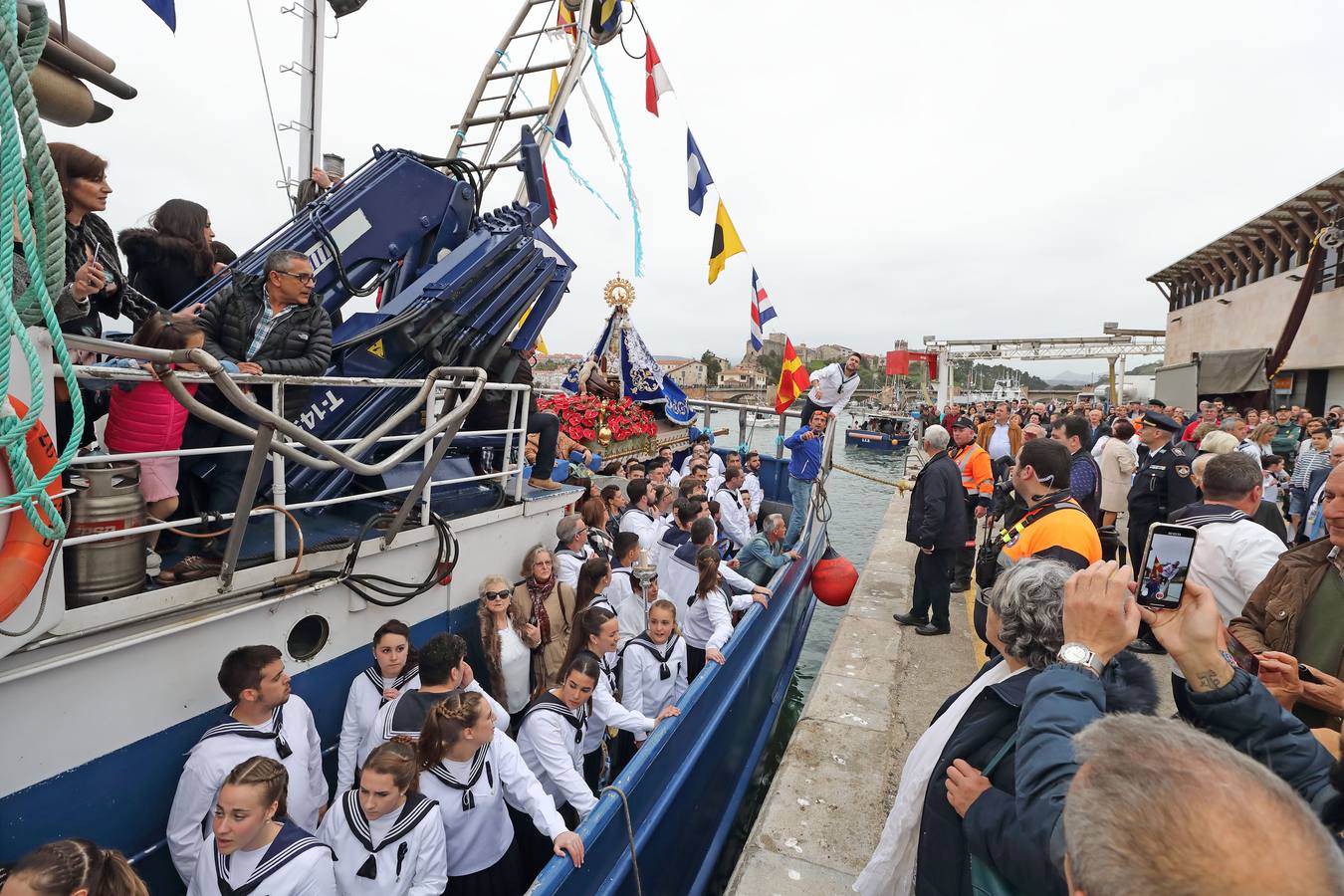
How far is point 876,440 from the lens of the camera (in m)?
34.8

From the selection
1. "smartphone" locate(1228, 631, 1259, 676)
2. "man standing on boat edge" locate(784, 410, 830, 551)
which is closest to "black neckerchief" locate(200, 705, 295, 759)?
"smartphone" locate(1228, 631, 1259, 676)

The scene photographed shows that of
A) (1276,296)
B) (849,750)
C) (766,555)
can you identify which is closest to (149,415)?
(849,750)

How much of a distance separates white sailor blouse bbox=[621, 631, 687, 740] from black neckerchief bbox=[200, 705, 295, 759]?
1.82 m

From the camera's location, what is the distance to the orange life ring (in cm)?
164

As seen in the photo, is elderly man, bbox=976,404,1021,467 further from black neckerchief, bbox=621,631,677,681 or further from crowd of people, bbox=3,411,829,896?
black neckerchief, bbox=621,631,677,681

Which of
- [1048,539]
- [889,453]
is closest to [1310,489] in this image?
[1048,539]

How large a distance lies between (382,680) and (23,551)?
1516 mm

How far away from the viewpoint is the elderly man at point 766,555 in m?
5.98

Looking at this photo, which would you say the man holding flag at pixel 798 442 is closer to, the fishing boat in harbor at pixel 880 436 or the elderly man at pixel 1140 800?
the elderly man at pixel 1140 800

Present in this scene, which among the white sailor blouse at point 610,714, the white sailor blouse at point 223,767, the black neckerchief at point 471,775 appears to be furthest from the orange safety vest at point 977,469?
the white sailor blouse at point 223,767

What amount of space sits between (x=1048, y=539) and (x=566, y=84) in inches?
186

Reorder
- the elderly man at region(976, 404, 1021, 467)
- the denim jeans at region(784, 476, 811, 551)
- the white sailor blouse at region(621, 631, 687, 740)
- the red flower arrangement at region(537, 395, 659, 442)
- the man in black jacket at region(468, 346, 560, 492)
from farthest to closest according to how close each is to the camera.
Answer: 1. the elderly man at region(976, 404, 1021, 467)
2. the denim jeans at region(784, 476, 811, 551)
3. the red flower arrangement at region(537, 395, 659, 442)
4. the man in black jacket at region(468, 346, 560, 492)
5. the white sailor blouse at region(621, 631, 687, 740)

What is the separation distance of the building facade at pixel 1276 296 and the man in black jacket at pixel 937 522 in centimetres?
1593

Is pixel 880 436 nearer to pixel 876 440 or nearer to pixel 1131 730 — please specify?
pixel 876 440
